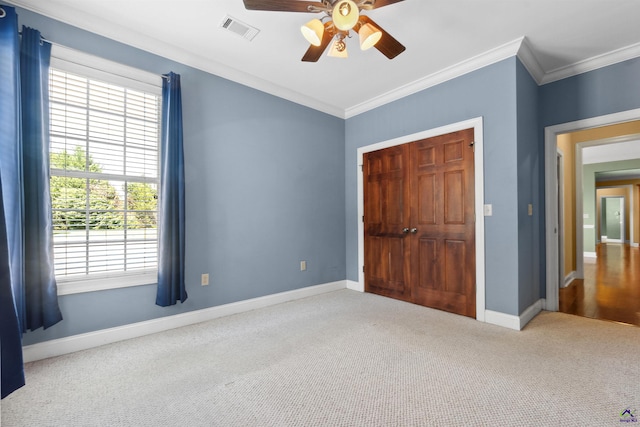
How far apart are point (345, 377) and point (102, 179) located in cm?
256

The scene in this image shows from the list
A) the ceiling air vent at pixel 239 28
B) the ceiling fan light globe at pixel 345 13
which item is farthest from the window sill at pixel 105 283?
the ceiling fan light globe at pixel 345 13

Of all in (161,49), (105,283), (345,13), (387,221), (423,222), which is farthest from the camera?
(387,221)

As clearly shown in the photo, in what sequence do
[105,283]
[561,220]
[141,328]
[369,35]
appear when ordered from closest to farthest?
[369,35] < [105,283] < [141,328] < [561,220]

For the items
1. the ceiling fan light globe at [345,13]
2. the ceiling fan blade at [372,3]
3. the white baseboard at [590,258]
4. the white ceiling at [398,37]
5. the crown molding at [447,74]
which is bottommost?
the white baseboard at [590,258]

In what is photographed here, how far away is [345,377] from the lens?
1882 millimetres

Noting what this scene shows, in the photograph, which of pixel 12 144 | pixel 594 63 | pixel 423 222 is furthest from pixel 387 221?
pixel 12 144

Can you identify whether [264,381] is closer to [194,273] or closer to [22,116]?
[194,273]

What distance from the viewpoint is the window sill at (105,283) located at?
2.23 metres

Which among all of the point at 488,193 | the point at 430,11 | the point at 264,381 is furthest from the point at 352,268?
the point at 430,11

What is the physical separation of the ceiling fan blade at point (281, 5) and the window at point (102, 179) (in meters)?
1.46

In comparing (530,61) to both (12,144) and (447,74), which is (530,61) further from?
(12,144)

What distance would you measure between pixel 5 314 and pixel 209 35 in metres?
2.52

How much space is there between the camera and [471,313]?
9.77 feet

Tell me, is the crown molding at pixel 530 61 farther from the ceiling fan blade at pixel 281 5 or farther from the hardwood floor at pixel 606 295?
the hardwood floor at pixel 606 295
